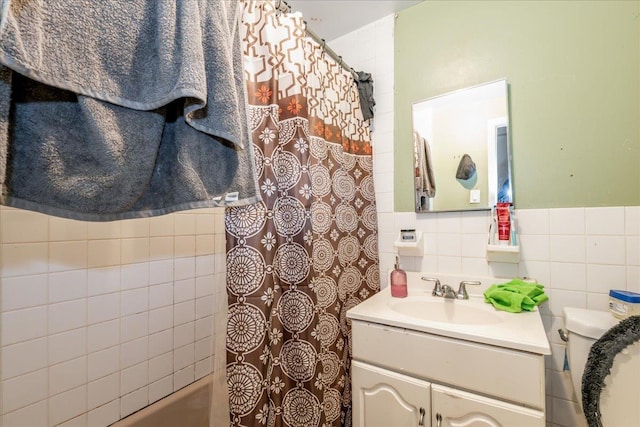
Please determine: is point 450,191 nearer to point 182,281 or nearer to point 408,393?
point 408,393

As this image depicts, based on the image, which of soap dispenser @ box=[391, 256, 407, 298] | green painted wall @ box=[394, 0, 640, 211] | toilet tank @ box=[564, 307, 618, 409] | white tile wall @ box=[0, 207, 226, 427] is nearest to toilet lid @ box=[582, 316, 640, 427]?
toilet tank @ box=[564, 307, 618, 409]

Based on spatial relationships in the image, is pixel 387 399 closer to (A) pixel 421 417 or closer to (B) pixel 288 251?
(A) pixel 421 417

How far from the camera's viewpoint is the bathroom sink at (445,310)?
1.15 m

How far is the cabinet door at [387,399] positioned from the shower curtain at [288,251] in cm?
13

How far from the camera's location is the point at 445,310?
1244 mm

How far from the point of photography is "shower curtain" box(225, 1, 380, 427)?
2.87 feet

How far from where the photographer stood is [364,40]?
1.68m

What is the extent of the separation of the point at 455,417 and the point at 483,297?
1.77 feet

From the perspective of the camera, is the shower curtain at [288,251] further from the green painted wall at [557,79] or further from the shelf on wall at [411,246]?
the green painted wall at [557,79]

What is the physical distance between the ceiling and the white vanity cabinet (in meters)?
1.64

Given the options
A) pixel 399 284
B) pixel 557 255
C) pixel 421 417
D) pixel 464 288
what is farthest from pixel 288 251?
pixel 557 255

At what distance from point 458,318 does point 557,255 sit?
19.2 inches

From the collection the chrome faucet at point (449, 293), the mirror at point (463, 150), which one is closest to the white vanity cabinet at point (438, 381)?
the chrome faucet at point (449, 293)

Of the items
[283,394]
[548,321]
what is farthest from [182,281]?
[548,321]
